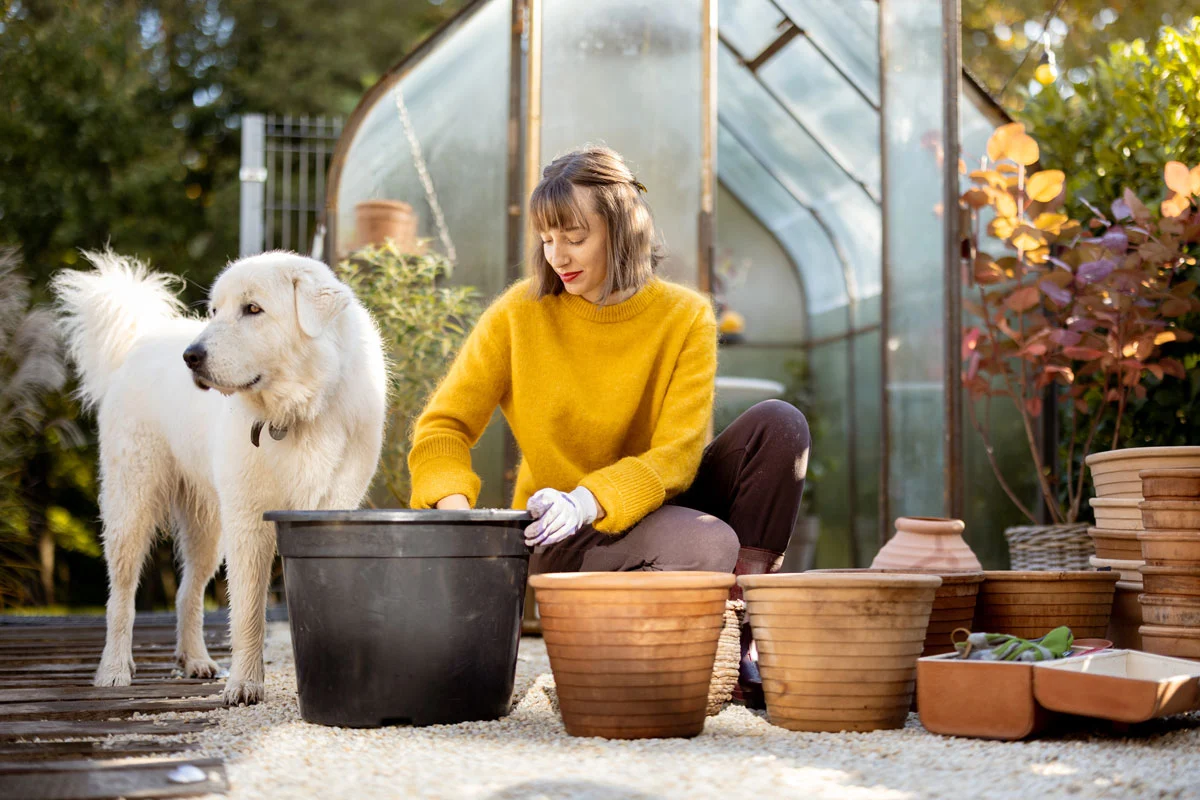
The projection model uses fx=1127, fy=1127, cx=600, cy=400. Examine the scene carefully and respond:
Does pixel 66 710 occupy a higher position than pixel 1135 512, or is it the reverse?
pixel 1135 512

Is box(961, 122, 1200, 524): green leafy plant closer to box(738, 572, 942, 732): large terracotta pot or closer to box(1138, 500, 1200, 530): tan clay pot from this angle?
box(1138, 500, 1200, 530): tan clay pot

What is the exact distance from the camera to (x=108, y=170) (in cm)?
959

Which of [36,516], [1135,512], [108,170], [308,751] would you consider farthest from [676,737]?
[108,170]

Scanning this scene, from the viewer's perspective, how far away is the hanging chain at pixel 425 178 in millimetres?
4418

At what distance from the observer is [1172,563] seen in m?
2.23

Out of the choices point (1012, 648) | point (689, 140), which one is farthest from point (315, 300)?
point (689, 140)

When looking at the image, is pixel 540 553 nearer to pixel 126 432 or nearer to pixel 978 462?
pixel 126 432

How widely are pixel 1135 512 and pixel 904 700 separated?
100 cm

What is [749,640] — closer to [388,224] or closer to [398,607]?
[398,607]

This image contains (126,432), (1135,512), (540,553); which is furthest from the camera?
(126,432)

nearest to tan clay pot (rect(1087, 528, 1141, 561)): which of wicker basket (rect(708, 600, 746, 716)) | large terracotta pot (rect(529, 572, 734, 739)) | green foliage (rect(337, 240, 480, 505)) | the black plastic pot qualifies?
wicker basket (rect(708, 600, 746, 716))

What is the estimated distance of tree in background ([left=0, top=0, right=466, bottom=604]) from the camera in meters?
8.74

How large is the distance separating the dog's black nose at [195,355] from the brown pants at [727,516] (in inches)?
31.8

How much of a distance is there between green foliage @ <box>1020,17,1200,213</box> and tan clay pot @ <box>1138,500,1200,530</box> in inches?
72.5
